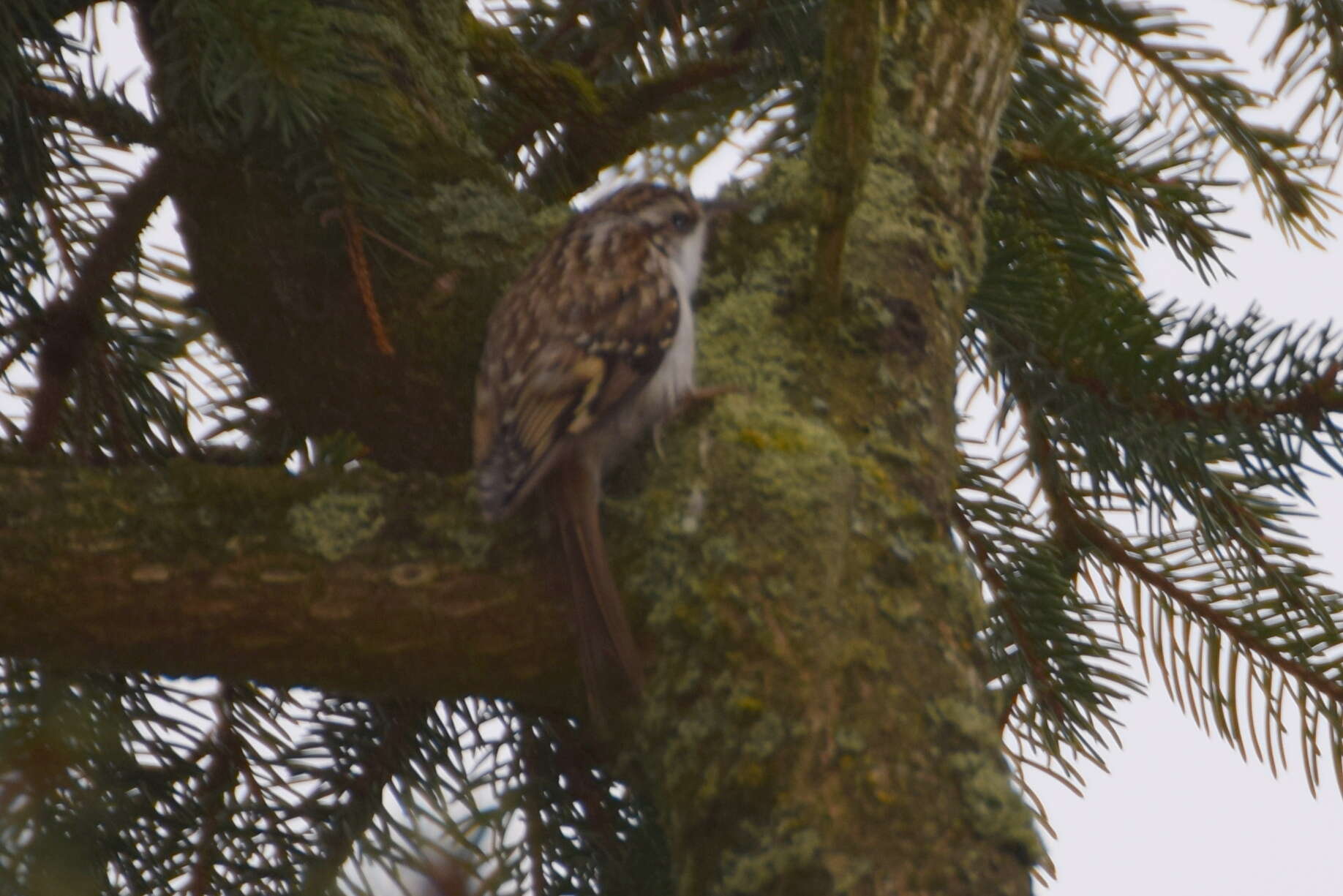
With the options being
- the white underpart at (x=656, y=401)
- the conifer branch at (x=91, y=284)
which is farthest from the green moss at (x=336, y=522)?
the conifer branch at (x=91, y=284)

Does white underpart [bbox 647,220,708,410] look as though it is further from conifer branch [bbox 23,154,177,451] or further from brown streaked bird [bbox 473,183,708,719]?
conifer branch [bbox 23,154,177,451]

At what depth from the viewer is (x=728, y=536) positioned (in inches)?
55.7

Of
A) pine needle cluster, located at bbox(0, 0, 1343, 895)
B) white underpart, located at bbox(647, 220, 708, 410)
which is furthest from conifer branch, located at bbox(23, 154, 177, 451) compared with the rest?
white underpart, located at bbox(647, 220, 708, 410)

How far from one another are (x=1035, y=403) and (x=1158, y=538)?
1.08ft

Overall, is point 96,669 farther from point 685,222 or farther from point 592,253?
point 685,222

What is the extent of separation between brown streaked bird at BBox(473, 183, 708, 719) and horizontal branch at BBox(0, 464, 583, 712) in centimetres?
6

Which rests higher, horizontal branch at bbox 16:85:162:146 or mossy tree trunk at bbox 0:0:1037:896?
horizontal branch at bbox 16:85:162:146

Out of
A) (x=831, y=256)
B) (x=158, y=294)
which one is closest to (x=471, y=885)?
(x=831, y=256)

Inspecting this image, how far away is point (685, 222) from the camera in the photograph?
2.31 metres

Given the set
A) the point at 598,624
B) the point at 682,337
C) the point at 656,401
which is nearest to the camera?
the point at 598,624

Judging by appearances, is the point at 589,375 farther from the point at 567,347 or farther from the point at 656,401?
the point at 656,401

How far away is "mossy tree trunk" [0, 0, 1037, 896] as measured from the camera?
3.99 ft

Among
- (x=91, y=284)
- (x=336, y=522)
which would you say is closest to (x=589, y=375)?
(x=336, y=522)

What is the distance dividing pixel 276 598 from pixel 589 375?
69 cm
